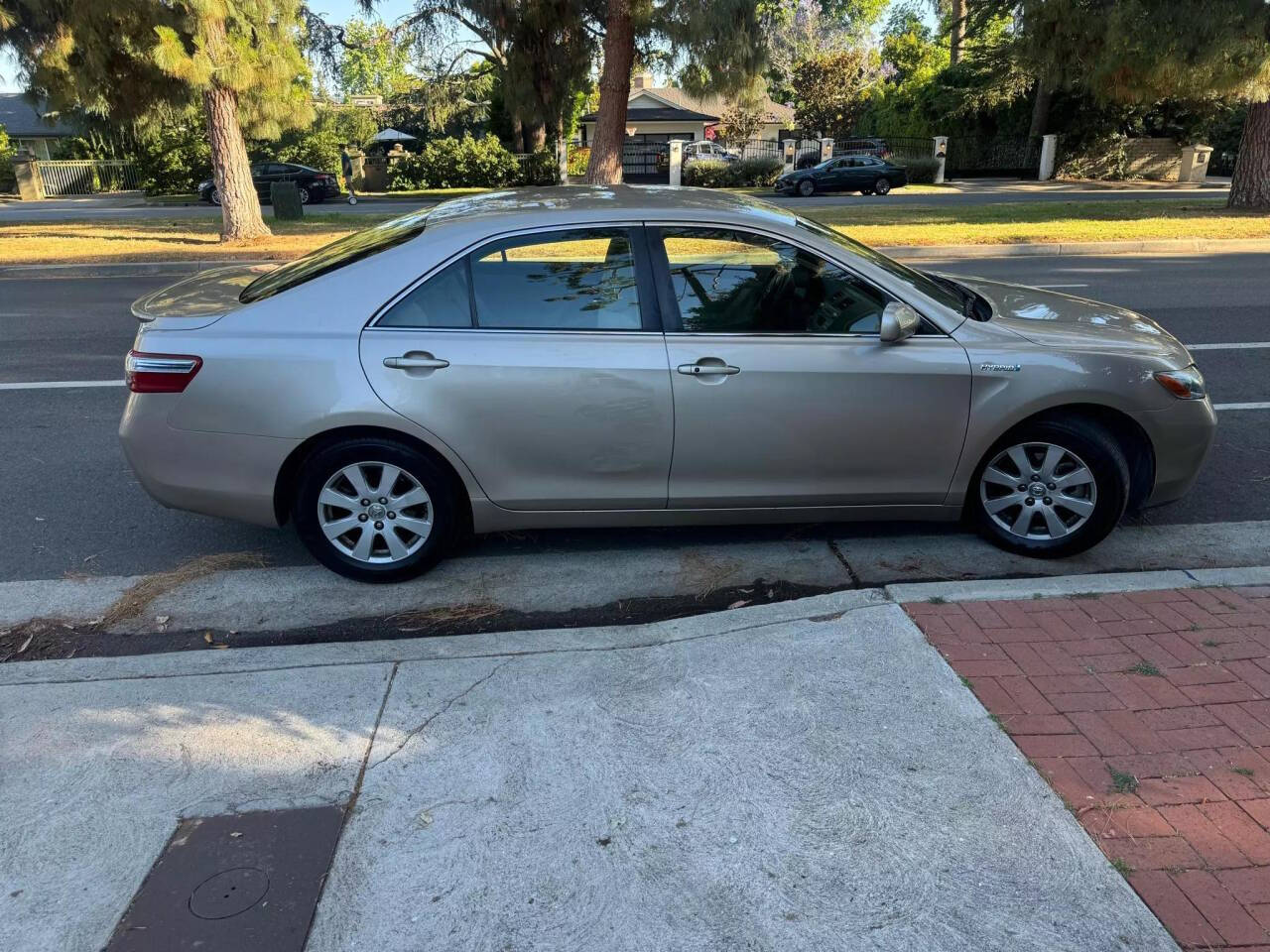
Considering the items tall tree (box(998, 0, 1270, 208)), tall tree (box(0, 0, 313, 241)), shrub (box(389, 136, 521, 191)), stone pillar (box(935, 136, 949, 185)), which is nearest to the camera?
tall tree (box(0, 0, 313, 241))

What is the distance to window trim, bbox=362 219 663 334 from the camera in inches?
161

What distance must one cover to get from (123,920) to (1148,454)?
14.2 feet

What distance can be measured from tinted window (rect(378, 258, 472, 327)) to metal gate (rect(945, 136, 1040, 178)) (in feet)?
131

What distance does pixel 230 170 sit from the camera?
55.6ft

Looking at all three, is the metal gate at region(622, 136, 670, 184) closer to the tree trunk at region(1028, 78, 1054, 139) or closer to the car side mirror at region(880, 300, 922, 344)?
the tree trunk at region(1028, 78, 1054, 139)

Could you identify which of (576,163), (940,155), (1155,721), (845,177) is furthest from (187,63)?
(940,155)

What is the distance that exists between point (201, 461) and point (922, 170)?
37.9 m

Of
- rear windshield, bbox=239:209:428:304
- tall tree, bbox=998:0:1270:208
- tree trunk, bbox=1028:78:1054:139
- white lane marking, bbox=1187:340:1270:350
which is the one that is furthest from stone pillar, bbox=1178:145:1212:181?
rear windshield, bbox=239:209:428:304

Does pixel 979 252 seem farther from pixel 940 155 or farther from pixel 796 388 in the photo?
pixel 940 155

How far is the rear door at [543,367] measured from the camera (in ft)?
13.2

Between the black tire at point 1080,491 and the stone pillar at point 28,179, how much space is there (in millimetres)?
44520

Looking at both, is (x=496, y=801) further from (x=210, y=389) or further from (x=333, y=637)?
(x=210, y=389)

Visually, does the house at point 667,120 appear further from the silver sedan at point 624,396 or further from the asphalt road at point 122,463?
the silver sedan at point 624,396

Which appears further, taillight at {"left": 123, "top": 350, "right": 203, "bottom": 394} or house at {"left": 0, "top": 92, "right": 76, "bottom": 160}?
house at {"left": 0, "top": 92, "right": 76, "bottom": 160}
